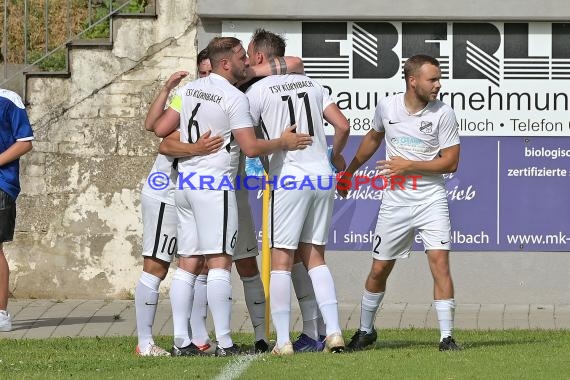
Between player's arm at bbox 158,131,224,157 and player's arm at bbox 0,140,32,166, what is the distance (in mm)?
2245

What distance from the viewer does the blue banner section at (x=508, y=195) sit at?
41.9ft

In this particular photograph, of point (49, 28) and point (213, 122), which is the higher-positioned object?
point (49, 28)

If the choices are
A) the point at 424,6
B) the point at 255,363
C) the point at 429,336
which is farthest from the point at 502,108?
the point at 255,363

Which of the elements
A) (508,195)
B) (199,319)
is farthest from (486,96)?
(199,319)

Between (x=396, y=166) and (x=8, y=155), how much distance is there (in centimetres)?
335

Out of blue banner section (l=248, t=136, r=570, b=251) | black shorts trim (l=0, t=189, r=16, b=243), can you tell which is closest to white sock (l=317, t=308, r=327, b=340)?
black shorts trim (l=0, t=189, r=16, b=243)

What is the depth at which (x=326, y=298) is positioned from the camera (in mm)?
8914

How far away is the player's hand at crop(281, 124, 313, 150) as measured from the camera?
346 inches

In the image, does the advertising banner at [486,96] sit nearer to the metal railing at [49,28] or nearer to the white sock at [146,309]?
the metal railing at [49,28]

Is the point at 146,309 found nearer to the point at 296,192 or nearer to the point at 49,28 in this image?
the point at 296,192

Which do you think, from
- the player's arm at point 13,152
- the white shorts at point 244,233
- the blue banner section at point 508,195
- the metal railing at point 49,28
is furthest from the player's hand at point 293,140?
the metal railing at point 49,28

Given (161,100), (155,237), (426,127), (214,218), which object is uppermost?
(161,100)

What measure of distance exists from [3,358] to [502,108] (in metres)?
5.55

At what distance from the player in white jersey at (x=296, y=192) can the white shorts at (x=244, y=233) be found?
11.4 inches
